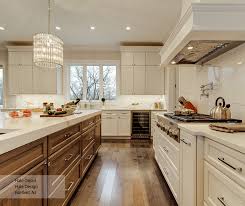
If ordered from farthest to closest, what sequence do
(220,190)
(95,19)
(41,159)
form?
(95,19)
(41,159)
(220,190)

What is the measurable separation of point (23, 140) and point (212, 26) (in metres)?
1.68

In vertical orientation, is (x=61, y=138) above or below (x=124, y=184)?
above

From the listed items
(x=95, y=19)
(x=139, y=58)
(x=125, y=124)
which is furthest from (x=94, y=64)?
(x=95, y=19)

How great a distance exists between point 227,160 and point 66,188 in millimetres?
1515

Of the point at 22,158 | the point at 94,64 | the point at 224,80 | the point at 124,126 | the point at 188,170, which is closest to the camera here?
the point at 22,158

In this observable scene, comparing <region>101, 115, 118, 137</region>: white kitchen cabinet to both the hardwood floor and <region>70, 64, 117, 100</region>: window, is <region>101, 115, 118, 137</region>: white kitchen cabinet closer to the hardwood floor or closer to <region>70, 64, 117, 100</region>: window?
<region>70, 64, 117, 100</region>: window

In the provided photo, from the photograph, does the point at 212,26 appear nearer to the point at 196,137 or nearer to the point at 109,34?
the point at 196,137

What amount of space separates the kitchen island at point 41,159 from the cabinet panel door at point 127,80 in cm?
381

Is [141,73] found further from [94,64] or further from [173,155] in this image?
[173,155]

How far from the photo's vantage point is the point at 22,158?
4.04 ft

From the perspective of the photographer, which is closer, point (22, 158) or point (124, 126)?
point (22, 158)

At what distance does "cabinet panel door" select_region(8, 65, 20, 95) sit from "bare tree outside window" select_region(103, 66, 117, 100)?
2.65 metres

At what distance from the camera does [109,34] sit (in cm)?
545

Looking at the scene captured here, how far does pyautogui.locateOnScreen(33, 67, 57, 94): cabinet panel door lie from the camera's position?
6.41 m
